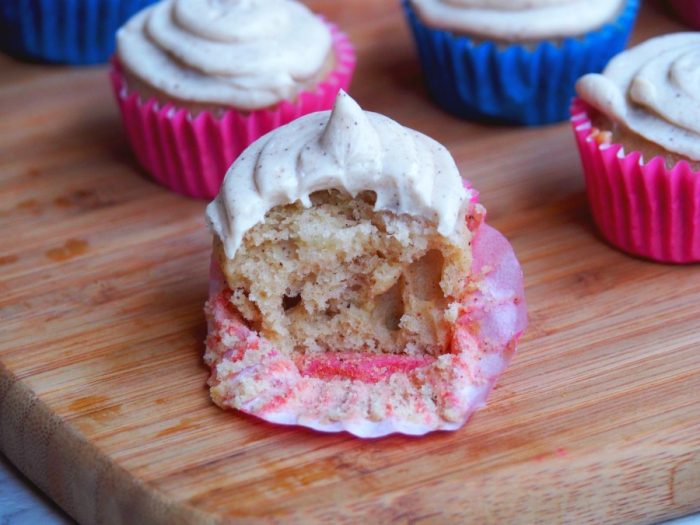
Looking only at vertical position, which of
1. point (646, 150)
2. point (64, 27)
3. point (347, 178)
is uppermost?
point (347, 178)

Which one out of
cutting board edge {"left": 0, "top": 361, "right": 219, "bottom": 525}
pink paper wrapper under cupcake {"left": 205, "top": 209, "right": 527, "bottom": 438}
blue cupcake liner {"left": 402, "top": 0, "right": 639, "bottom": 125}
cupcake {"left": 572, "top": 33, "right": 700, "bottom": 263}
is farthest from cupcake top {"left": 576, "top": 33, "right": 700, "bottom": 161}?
cutting board edge {"left": 0, "top": 361, "right": 219, "bottom": 525}

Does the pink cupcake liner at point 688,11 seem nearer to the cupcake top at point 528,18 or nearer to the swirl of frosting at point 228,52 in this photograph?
the cupcake top at point 528,18

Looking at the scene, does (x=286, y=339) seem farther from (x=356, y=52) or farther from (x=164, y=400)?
(x=356, y=52)

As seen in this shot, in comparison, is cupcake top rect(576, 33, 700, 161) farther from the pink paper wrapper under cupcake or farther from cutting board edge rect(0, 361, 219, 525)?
cutting board edge rect(0, 361, 219, 525)

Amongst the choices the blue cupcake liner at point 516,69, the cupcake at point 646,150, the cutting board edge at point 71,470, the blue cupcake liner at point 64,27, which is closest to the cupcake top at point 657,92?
the cupcake at point 646,150

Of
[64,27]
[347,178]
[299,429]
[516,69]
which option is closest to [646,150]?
[516,69]

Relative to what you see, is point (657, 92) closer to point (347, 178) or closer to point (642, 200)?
point (642, 200)

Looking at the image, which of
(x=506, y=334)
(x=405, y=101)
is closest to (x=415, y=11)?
(x=405, y=101)
